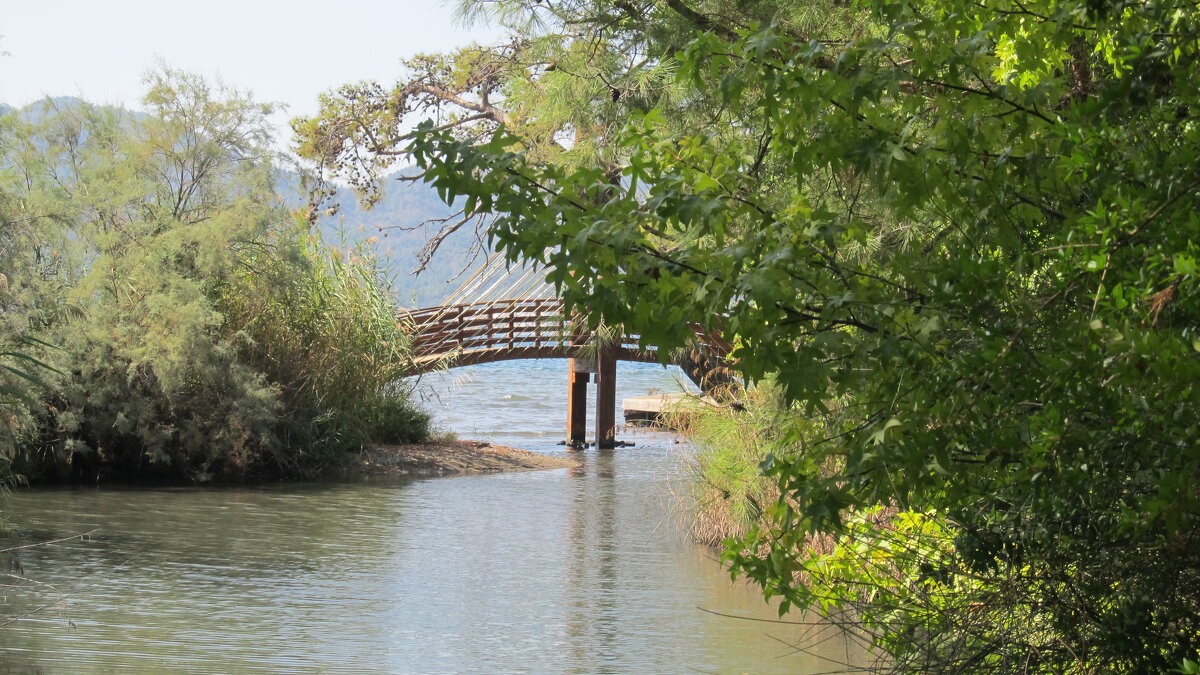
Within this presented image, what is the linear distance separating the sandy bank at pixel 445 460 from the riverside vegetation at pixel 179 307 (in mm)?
429

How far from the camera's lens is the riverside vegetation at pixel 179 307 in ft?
41.8

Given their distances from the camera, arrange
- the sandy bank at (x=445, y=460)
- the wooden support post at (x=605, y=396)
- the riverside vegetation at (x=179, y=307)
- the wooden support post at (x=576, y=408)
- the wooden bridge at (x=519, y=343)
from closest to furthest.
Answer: the riverside vegetation at (x=179, y=307)
the sandy bank at (x=445, y=460)
the wooden bridge at (x=519, y=343)
the wooden support post at (x=605, y=396)
the wooden support post at (x=576, y=408)

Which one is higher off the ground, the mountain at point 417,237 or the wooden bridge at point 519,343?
the mountain at point 417,237

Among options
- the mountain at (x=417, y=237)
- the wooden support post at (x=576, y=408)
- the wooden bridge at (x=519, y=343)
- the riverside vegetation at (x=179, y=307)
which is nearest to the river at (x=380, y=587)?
the riverside vegetation at (x=179, y=307)

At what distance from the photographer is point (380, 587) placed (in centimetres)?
830

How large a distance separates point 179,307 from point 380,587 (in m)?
5.43

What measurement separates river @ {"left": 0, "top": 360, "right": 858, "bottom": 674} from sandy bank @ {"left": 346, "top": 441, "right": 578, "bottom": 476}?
2.70 feet

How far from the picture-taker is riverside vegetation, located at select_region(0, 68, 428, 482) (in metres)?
12.7

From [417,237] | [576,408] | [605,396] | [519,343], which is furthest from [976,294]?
[417,237]

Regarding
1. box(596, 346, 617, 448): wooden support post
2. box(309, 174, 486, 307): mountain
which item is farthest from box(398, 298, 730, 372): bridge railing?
box(309, 174, 486, 307): mountain

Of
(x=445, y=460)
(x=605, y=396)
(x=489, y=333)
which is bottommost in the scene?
(x=445, y=460)

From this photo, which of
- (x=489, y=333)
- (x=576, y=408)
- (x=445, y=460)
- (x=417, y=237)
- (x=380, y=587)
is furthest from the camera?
(x=417, y=237)

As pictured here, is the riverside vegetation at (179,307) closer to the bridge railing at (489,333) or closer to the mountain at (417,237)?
the bridge railing at (489,333)

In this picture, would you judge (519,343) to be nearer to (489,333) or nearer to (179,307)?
(489,333)
